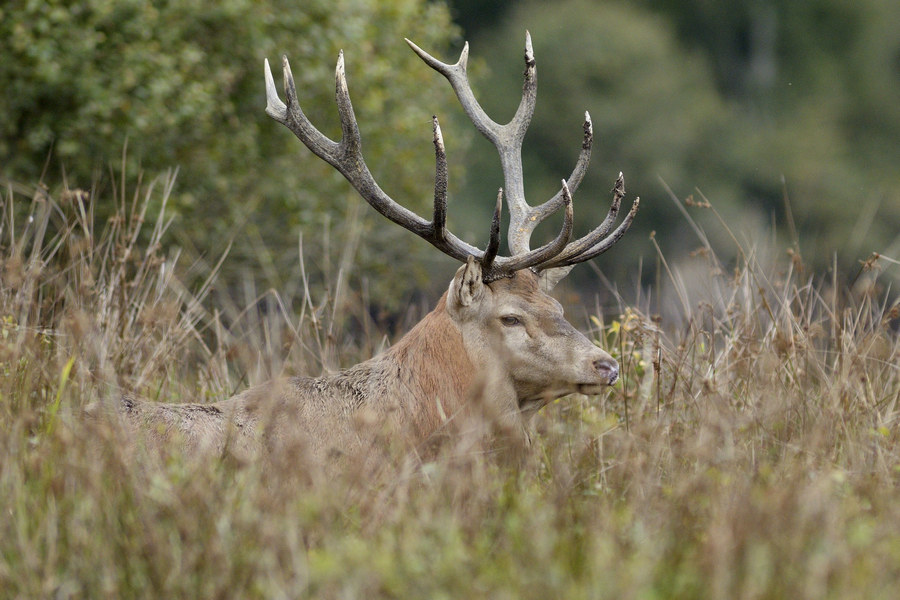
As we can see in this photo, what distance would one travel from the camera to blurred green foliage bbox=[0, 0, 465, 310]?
12781 millimetres

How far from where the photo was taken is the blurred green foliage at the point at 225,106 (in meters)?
12.8

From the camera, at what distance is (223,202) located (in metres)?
15.6

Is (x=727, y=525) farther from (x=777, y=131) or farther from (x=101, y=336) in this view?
(x=777, y=131)

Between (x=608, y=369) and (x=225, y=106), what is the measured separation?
1010cm

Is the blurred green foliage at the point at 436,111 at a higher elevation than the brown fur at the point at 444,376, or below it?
below

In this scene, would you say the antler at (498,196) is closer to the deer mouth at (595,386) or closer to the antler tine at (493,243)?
the antler tine at (493,243)

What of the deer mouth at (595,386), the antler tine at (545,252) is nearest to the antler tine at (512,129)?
the antler tine at (545,252)

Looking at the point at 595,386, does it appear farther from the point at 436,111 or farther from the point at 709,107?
the point at 709,107

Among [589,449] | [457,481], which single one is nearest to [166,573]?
[457,481]

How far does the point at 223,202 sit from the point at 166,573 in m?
12.8

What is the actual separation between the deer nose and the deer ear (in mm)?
589

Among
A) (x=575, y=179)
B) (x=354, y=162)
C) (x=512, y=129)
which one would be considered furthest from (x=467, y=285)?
(x=512, y=129)

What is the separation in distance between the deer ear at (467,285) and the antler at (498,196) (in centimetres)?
8

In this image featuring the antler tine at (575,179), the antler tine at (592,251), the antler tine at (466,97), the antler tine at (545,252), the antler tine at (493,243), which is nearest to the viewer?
the antler tine at (493,243)
